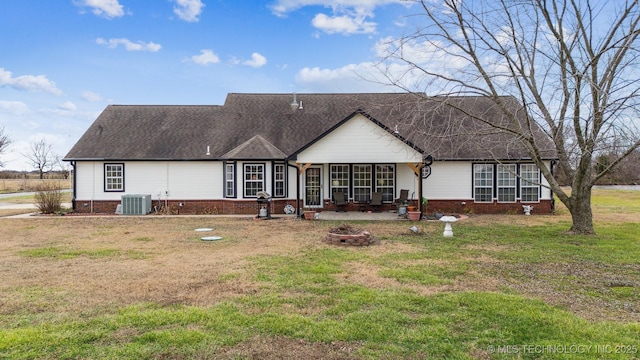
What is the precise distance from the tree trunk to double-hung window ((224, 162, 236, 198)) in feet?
44.8

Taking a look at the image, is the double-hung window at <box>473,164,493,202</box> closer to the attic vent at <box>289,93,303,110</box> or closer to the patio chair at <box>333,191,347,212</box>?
the patio chair at <box>333,191,347,212</box>

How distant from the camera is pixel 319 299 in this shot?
597 cm

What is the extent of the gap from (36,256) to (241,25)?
13.6 meters

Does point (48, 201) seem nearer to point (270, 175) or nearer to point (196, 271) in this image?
point (270, 175)

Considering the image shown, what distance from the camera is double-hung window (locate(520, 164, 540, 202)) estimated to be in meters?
19.3

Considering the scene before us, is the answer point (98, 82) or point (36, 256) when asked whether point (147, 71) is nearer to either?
point (98, 82)

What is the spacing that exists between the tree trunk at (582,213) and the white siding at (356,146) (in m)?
6.37

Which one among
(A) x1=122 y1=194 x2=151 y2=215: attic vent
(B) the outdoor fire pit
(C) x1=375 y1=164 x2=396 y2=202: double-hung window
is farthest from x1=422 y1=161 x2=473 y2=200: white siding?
(A) x1=122 y1=194 x2=151 y2=215: attic vent

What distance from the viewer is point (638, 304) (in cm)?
588

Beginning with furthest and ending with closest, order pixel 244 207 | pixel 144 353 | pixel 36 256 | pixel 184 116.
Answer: pixel 184 116 < pixel 244 207 < pixel 36 256 < pixel 144 353

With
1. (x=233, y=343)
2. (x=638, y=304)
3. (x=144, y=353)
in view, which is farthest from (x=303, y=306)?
(x=638, y=304)

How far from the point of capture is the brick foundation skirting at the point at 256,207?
18984 millimetres

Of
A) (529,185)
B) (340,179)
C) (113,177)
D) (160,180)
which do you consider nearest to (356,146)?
(340,179)

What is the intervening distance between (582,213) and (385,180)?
834 cm
